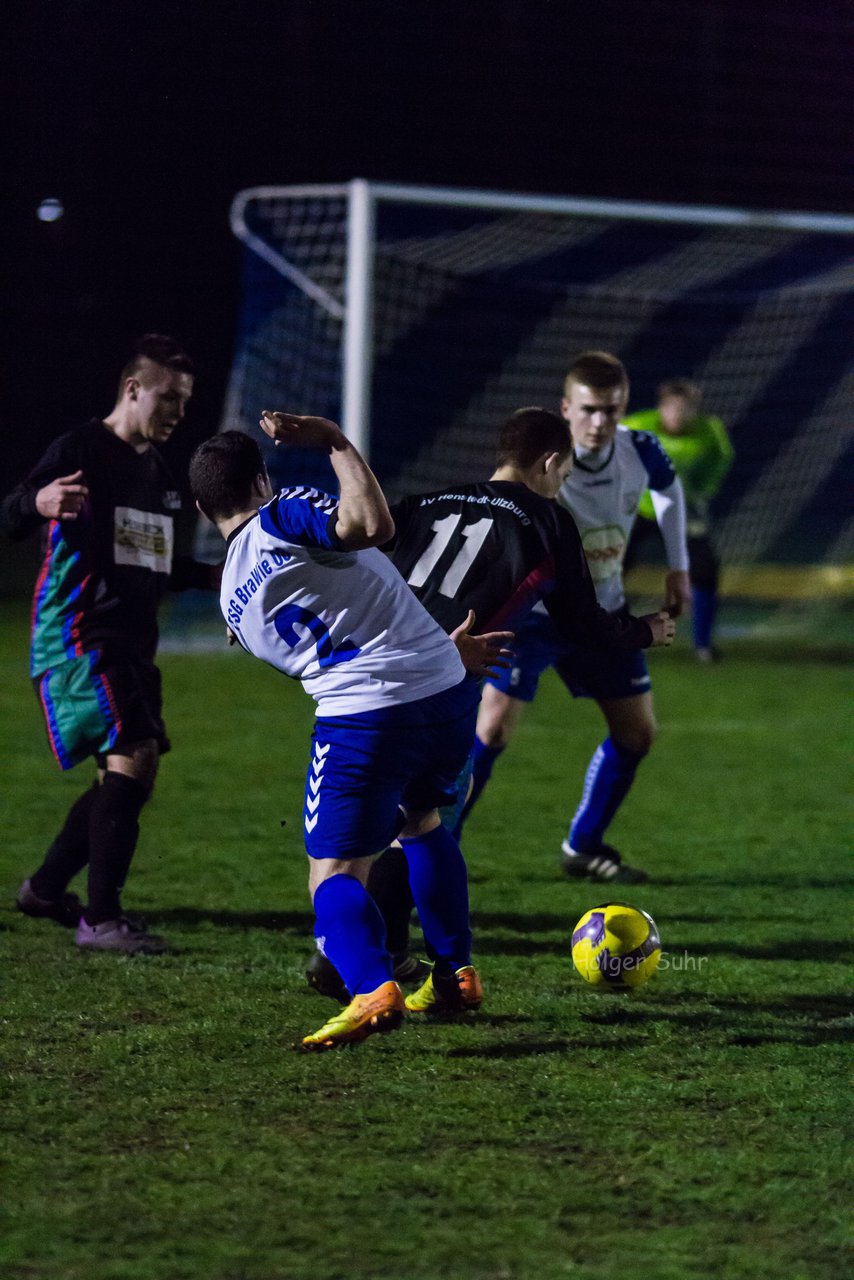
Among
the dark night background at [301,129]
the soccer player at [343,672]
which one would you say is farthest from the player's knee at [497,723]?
the dark night background at [301,129]

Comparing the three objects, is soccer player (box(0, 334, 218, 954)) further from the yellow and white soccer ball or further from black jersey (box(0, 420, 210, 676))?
the yellow and white soccer ball

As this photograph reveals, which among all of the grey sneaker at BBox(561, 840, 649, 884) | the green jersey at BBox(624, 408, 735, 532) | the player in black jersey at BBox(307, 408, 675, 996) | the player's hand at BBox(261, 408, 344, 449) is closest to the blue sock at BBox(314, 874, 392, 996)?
the player in black jersey at BBox(307, 408, 675, 996)

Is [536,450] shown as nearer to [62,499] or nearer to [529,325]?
[62,499]

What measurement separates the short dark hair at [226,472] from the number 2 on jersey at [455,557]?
64cm

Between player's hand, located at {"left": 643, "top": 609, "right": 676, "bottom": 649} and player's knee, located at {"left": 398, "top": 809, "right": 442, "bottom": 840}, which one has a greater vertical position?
player's hand, located at {"left": 643, "top": 609, "right": 676, "bottom": 649}

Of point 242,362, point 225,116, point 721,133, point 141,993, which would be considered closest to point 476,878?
point 141,993

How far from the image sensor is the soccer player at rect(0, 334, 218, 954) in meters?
5.03

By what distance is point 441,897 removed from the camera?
4223 mm

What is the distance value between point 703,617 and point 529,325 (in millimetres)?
10354

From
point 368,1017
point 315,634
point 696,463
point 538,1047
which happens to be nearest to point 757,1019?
point 538,1047

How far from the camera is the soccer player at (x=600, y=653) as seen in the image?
5.89 m

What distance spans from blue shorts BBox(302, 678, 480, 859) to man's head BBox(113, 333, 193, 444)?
144 cm

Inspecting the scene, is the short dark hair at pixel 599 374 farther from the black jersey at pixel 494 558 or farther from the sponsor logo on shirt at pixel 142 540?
the sponsor logo on shirt at pixel 142 540

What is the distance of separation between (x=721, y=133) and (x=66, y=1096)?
1981 centimetres
